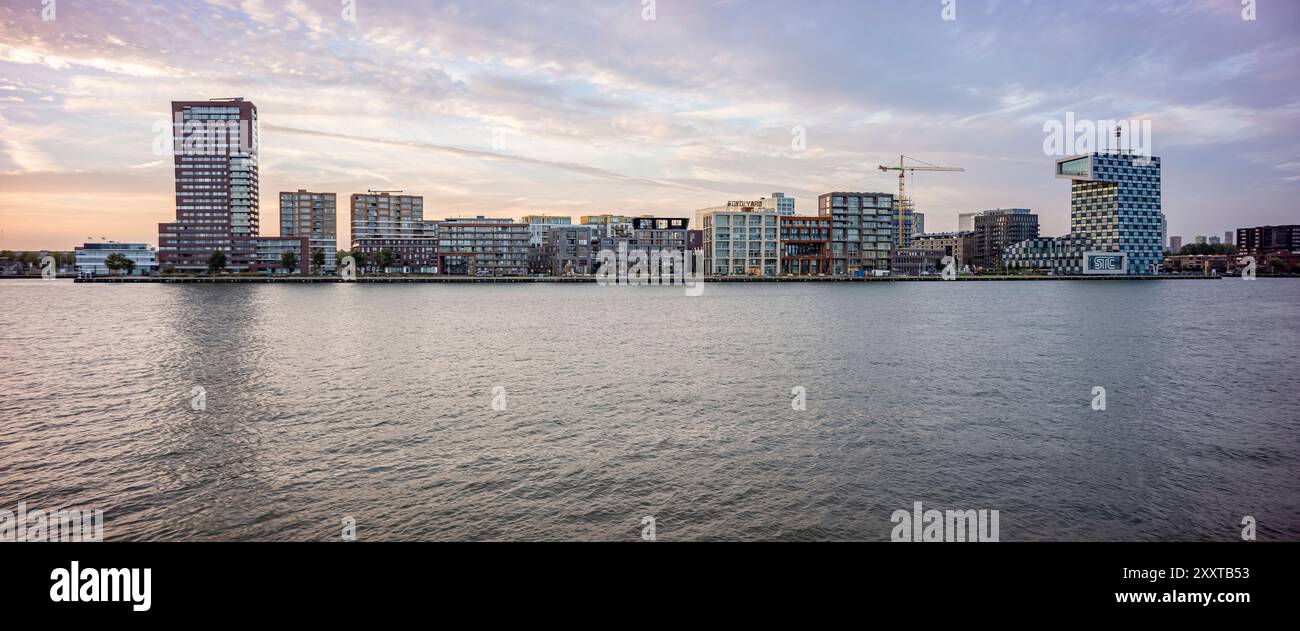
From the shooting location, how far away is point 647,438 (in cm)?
2444

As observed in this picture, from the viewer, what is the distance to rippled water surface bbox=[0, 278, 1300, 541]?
17.3 metres

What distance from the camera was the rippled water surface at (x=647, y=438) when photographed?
56.8 ft

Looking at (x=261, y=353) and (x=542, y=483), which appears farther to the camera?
(x=261, y=353)
